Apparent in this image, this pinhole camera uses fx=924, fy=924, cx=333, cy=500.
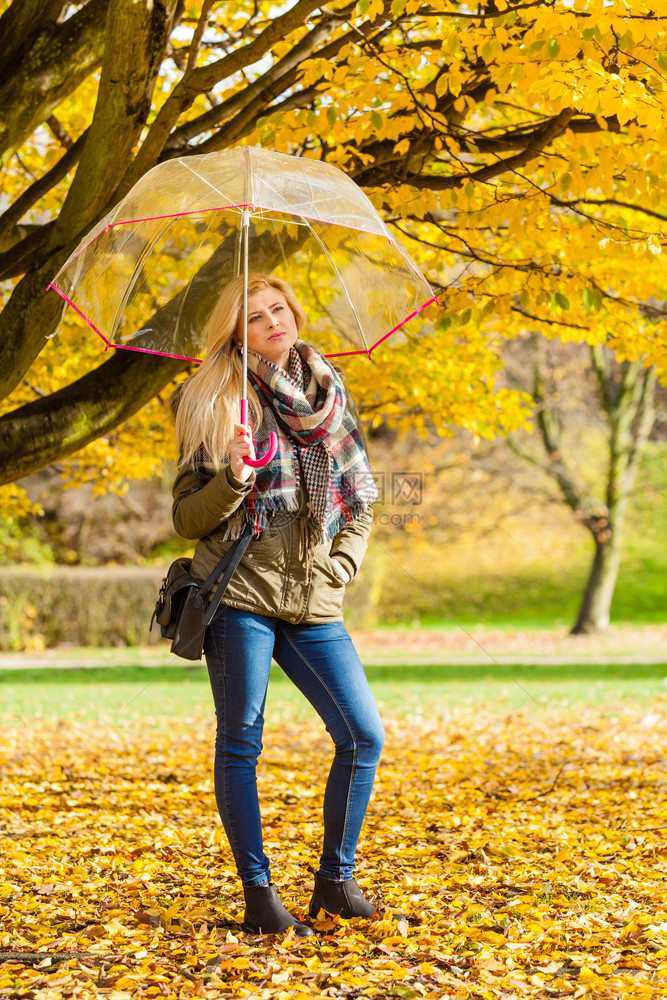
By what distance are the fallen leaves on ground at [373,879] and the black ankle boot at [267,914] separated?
0.05 meters

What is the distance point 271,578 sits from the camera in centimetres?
263

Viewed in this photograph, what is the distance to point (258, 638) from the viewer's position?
2.62 meters

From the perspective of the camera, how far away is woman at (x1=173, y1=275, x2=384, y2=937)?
103 inches

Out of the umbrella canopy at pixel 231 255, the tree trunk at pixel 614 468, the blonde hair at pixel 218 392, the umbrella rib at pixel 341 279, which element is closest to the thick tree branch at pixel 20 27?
the umbrella canopy at pixel 231 255

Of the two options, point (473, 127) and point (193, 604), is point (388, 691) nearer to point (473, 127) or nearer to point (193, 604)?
point (473, 127)

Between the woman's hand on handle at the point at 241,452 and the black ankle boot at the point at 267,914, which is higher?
the woman's hand on handle at the point at 241,452

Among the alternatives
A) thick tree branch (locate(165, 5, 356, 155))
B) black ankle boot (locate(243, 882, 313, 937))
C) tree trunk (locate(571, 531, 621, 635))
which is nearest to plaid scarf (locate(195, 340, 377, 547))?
black ankle boot (locate(243, 882, 313, 937))

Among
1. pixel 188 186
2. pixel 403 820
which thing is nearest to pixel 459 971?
pixel 403 820

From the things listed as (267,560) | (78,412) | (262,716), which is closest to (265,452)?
(267,560)

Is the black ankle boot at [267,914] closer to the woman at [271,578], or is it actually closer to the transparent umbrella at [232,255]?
the woman at [271,578]

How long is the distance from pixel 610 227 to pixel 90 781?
13.5 ft

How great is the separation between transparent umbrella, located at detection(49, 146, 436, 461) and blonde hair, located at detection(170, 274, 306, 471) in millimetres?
155

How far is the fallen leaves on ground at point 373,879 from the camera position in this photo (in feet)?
8.18

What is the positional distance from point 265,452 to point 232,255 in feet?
3.23
